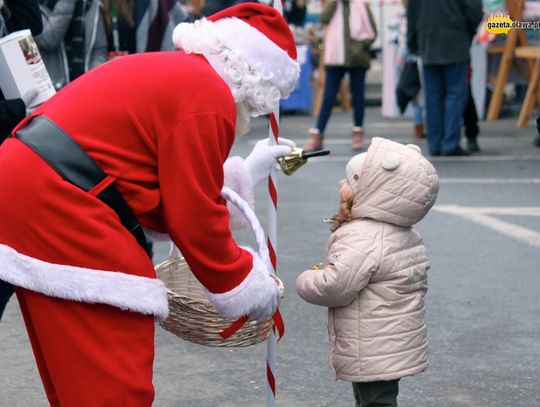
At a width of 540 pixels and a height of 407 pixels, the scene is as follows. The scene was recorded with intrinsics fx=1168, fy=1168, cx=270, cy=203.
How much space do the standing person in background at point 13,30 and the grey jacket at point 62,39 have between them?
1.14 m

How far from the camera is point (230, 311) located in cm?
327

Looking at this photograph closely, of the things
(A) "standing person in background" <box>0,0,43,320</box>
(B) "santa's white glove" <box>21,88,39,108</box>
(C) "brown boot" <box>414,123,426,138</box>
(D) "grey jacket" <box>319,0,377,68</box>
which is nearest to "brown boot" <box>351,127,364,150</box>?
(D) "grey jacket" <box>319,0,377,68</box>

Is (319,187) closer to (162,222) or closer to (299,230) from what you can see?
(299,230)

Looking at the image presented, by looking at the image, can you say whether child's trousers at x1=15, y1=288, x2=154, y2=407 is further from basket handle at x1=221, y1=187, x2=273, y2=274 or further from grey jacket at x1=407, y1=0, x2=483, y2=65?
grey jacket at x1=407, y1=0, x2=483, y2=65

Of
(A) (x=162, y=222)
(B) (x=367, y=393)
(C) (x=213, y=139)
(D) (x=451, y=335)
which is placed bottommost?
(D) (x=451, y=335)

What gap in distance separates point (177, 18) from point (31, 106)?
239 centimetres

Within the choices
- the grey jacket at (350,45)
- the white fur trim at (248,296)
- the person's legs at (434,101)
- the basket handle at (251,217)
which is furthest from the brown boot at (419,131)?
the white fur trim at (248,296)

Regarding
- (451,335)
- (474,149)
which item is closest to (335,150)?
(474,149)

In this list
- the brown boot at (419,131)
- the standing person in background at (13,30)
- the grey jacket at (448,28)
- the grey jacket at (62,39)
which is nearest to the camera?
the standing person in background at (13,30)

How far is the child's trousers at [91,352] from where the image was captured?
3096mm

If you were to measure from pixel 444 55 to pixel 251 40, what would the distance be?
786 centimetres

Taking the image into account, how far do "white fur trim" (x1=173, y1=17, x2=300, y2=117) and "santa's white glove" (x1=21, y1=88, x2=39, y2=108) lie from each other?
3.98ft

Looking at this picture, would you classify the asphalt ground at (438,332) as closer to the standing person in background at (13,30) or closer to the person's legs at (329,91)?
the standing person in background at (13,30)

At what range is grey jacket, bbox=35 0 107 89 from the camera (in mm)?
6121
